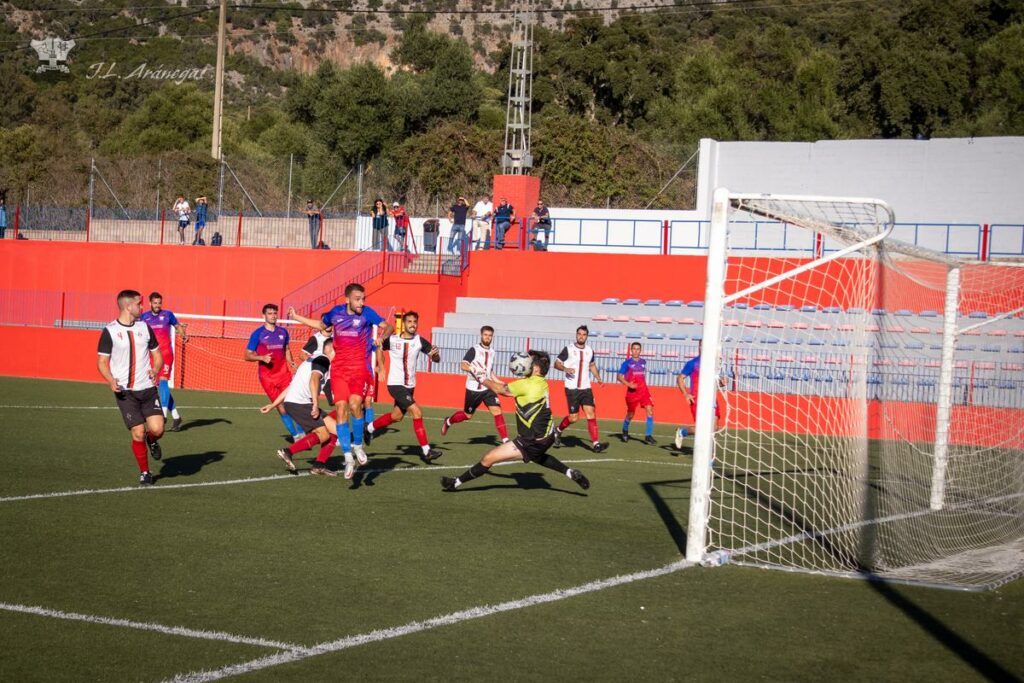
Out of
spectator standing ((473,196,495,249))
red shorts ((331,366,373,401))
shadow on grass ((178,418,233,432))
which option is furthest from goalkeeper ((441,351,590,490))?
spectator standing ((473,196,495,249))

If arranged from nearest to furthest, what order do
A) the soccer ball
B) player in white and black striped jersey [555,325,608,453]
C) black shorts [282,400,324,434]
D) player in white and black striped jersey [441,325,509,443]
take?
1. the soccer ball
2. black shorts [282,400,324,434]
3. player in white and black striped jersey [441,325,509,443]
4. player in white and black striped jersey [555,325,608,453]

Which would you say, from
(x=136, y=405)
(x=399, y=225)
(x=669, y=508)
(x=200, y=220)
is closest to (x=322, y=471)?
(x=136, y=405)

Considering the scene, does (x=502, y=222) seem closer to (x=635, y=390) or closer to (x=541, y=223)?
(x=541, y=223)

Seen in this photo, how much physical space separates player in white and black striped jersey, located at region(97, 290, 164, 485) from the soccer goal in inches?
226

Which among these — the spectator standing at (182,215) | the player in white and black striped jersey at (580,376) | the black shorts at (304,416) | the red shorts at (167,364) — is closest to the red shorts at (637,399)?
the player in white and black striped jersey at (580,376)

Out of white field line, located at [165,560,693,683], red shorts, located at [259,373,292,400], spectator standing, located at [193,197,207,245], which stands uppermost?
spectator standing, located at [193,197,207,245]

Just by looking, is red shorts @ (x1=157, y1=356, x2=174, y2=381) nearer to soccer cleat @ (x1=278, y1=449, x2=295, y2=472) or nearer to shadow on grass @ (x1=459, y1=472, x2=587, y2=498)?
soccer cleat @ (x1=278, y1=449, x2=295, y2=472)

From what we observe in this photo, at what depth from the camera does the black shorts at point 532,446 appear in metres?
11.7

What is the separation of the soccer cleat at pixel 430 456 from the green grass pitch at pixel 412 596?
6.47 ft

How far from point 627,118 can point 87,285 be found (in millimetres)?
36020

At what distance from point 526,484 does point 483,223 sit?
Answer: 19592 mm

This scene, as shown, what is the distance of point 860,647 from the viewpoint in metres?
6.98

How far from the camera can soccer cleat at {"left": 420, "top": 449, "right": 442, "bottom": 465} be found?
15.0 m

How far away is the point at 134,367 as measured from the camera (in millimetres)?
11703
